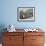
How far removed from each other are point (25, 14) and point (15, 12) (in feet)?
1.14

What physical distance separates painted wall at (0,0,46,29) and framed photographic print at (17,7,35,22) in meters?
0.10

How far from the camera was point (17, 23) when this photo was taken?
457 centimetres

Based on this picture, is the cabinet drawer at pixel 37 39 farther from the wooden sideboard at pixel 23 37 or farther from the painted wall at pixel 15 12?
the painted wall at pixel 15 12

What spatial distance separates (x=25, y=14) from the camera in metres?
4.55

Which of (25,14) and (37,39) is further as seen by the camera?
(25,14)

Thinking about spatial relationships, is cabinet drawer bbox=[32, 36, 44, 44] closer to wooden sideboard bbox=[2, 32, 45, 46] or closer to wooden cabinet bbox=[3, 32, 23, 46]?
wooden sideboard bbox=[2, 32, 45, 46]

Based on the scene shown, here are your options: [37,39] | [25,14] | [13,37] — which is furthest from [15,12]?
[37,39]

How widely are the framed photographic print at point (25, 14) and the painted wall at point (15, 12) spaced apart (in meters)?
0.10

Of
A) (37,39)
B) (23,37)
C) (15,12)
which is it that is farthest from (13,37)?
(15,12)

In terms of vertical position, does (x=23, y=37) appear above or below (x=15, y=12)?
below

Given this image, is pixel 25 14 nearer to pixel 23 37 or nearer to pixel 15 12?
pixel 15 12

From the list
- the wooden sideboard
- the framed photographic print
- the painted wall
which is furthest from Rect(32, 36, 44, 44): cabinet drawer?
the framed photographic print

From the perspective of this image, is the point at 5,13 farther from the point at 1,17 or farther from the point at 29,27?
the point at 29,27

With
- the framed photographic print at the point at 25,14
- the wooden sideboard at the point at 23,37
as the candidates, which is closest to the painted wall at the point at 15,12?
the framed photographic print at the point at 25,14
